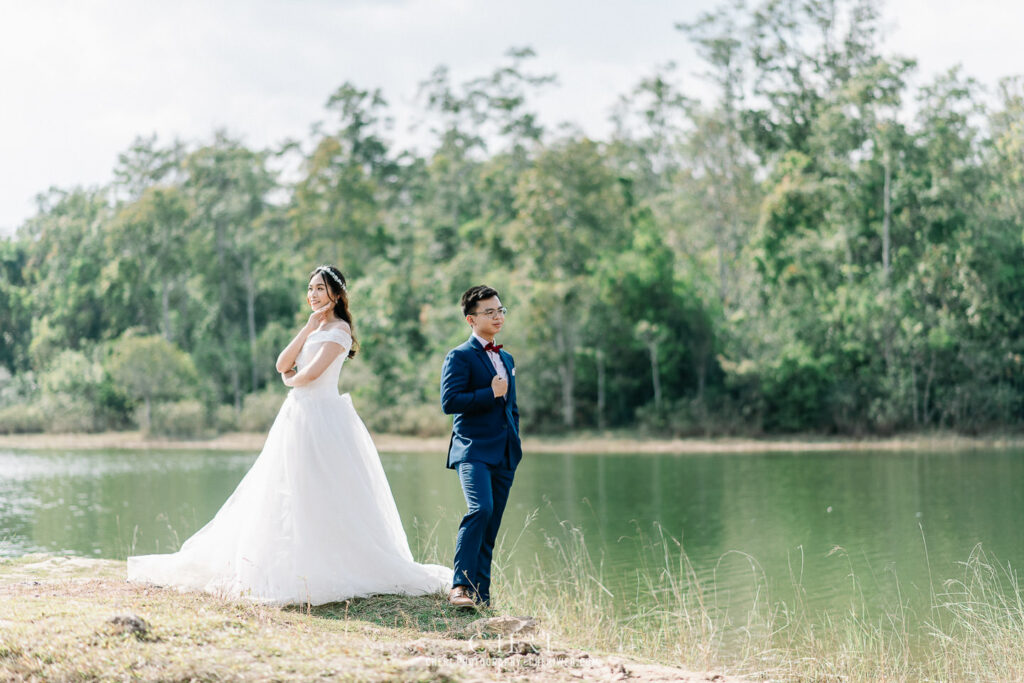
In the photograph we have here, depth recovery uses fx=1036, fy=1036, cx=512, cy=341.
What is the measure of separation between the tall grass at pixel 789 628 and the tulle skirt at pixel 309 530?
42.7 inches

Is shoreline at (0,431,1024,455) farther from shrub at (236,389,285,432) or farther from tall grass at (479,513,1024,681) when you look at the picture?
tall grass at (479,513,1024,681)

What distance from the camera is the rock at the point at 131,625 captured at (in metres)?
4.69

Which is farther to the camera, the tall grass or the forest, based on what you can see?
the forest

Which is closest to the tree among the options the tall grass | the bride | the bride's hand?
the tall grass

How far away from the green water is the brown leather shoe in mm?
3250

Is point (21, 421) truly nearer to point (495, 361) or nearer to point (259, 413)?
point (259, 413)

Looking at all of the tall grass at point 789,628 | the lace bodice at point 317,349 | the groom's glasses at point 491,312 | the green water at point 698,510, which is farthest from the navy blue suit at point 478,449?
the green water at point 698,510

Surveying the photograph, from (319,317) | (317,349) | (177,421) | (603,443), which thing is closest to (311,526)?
(317,349)

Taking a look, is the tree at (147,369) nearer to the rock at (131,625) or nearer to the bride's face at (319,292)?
the bride's face at (319,292)

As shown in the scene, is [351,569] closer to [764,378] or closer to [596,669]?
[596,669]

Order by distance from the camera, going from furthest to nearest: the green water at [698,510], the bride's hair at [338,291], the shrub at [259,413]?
the shrub at [259,413]
the green water at [698,510]
the bride's hair at [338,291]

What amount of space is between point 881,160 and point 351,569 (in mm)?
32116

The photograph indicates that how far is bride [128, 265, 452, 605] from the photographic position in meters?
6.04

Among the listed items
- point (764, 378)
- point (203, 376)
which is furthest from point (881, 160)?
point (203, 376)
